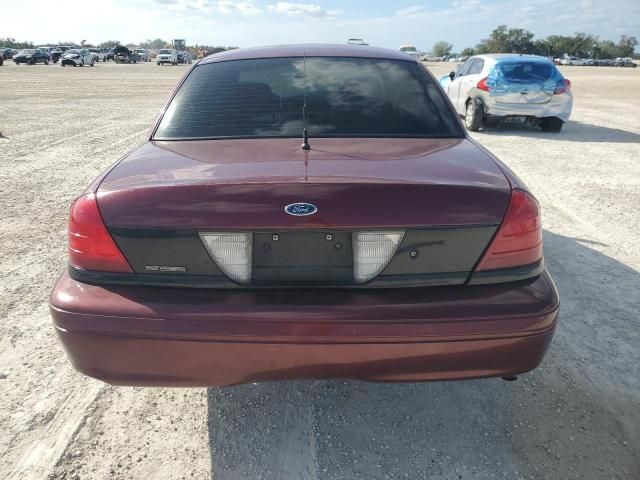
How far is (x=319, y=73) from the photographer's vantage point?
285cm

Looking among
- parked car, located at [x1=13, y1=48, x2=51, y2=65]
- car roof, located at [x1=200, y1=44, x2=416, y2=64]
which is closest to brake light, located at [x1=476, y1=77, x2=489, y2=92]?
car roof, located at [x1=200, y1=44, x2=416, y2=64]

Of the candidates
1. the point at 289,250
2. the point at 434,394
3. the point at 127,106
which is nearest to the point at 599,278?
the point at 434,394

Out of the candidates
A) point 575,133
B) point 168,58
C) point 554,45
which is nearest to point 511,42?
point 554,45

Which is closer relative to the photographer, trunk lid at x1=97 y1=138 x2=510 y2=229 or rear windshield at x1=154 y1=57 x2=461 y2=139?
trunk lid at x1=97 y1=138 x2=510 y2=229

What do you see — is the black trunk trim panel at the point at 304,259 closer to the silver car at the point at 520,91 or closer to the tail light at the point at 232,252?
the tail light at the point at 232,252

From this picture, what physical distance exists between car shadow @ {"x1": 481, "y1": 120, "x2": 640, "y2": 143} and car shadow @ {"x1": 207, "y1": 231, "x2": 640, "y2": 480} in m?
8.09

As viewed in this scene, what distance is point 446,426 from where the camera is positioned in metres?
2.31

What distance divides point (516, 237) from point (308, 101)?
1327mm

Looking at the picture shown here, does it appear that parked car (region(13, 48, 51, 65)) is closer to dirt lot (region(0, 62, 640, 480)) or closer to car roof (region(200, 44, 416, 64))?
dirt lot (region(0, 62, 640, 480))

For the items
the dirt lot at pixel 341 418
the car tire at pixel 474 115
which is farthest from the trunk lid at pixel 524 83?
the dirt lot at pixel 341 418

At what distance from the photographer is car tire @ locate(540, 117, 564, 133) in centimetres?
1039

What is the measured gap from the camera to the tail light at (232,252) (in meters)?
1.81

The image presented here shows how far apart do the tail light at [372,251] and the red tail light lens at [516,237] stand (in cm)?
35

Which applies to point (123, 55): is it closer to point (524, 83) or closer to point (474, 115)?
point (474, 115)
